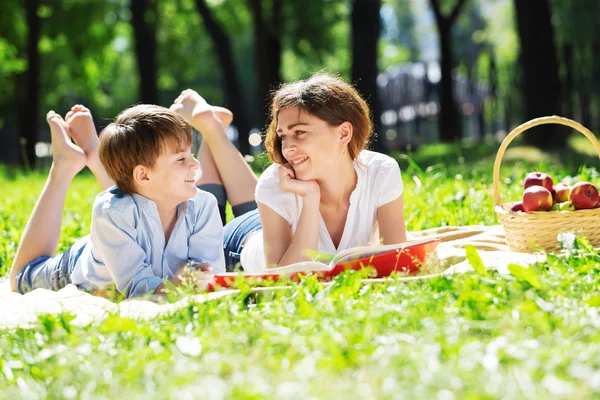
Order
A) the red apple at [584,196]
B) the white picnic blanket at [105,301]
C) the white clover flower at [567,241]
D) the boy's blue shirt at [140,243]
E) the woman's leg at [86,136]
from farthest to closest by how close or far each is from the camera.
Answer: the woman's leg at [86,136] < the red apple at [584,196] < the boy's blue shirt at [140,243] < the white clover flower at [567,241] < the white picnic blanket at [105,301]

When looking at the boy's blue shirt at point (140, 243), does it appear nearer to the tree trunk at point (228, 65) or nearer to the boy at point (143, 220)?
the boy at point (143, 220)

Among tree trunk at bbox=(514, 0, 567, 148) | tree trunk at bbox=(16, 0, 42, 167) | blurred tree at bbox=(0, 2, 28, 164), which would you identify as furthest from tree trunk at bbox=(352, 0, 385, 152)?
blurred tree at bbox=(0, 2, 28, 164)

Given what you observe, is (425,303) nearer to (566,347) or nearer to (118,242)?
(566,347)

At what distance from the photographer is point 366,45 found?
1108 cm

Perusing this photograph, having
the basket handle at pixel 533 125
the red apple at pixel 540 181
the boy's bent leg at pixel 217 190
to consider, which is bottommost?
the red apple at pixel 540 181

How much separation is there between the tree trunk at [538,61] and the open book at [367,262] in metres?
7.45

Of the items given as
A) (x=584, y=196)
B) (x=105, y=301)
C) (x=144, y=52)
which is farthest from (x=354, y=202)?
(x=144, y=52)

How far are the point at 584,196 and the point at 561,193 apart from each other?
203 millimetres

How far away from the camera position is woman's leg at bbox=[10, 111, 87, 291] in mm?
4332

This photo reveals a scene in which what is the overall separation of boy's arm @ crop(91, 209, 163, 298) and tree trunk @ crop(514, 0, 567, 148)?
7824 millimetres

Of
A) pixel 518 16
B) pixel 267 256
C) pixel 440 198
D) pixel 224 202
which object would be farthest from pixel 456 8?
pixel 267 256

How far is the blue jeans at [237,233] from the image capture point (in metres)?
4.52

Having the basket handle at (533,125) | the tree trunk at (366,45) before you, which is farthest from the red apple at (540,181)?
the tree trunk at (366,45)

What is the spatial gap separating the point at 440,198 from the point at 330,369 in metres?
4.06
